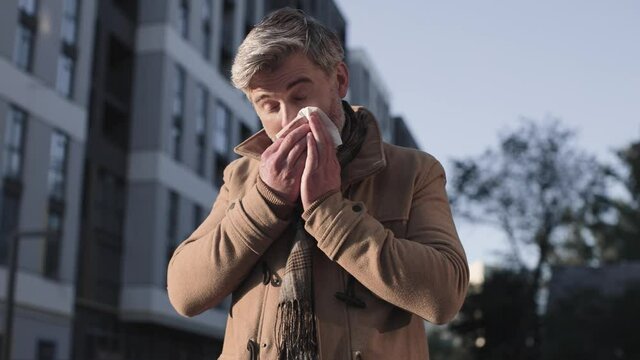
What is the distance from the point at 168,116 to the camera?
38.0 metres

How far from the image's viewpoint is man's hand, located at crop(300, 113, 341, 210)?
7.12 ft

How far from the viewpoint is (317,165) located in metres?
2.18

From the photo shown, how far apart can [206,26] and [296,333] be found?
40795 mm

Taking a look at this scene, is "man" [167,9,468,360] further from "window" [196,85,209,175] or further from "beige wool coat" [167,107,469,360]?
"window" [196,85,209,175]

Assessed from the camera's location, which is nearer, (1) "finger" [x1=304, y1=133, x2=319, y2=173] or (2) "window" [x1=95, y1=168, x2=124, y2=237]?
(1) "finger" [x1=304, y1=133, x2=319, y2=173]

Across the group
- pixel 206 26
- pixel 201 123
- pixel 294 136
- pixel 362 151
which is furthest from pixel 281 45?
pixel 206 26

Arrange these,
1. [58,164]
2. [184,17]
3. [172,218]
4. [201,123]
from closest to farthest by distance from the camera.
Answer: [58,164] → [172,218] → [184,17] → [201,123]

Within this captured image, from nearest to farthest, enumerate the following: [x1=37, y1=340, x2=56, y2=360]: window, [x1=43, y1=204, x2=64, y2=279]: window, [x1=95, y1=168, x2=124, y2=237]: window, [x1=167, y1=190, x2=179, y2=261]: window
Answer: [x1=37, y1=340, x2=56, y2=360]: window < [x1=43, y1=204, x2=64, y2=279]: window < [x1=95, y1=168, x2=124, y2=237]: window < [x1=167, y1=190, x2=179, y2=261]: window

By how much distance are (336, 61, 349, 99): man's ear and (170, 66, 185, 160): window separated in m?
36.5

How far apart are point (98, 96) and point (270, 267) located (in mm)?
34800

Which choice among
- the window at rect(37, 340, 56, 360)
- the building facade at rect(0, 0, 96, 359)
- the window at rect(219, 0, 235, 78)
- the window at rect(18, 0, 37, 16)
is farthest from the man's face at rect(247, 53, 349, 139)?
the window at rect(219, 0, 235, 78)

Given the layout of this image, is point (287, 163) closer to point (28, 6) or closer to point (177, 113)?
point (28, 6)

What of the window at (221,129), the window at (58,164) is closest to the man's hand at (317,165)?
the window at (58,164)

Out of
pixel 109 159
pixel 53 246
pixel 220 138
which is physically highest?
pixel 220 138
